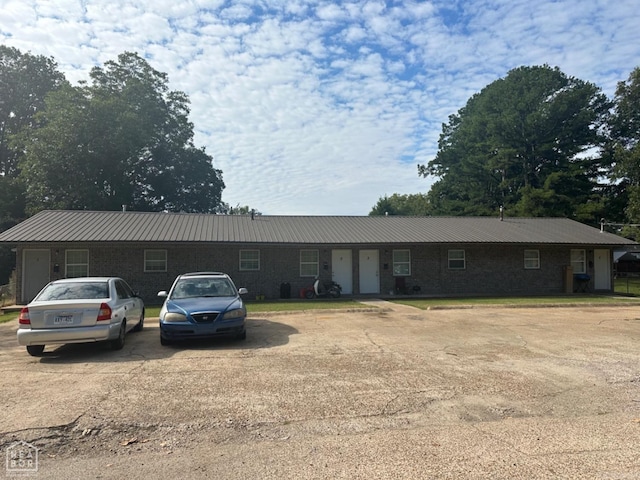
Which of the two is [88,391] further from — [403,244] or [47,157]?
[47,157]

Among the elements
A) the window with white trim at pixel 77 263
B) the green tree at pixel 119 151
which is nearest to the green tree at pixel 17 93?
the green tree at pixel 119 151

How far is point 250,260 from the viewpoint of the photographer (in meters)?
20.1

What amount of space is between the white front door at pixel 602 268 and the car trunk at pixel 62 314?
25070 mm

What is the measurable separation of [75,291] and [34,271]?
12.4 m

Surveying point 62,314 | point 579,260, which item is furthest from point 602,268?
point 62,314

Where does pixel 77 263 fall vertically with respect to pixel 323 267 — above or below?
above

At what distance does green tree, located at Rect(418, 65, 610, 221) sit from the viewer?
40.2m

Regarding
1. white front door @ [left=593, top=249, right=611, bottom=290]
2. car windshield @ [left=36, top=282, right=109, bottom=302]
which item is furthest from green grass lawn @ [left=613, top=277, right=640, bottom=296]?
car windshield @ [left=36, top=282, right=109, bottom=302]

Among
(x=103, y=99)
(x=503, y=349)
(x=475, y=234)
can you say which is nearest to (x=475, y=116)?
(x=475, y=234)

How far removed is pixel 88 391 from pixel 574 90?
49.8 meters

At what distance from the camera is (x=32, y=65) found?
43500mm

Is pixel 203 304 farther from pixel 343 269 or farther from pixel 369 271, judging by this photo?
pixel 369 271

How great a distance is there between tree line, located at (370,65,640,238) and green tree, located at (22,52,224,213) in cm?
2711

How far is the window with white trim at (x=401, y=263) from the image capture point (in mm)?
21562
